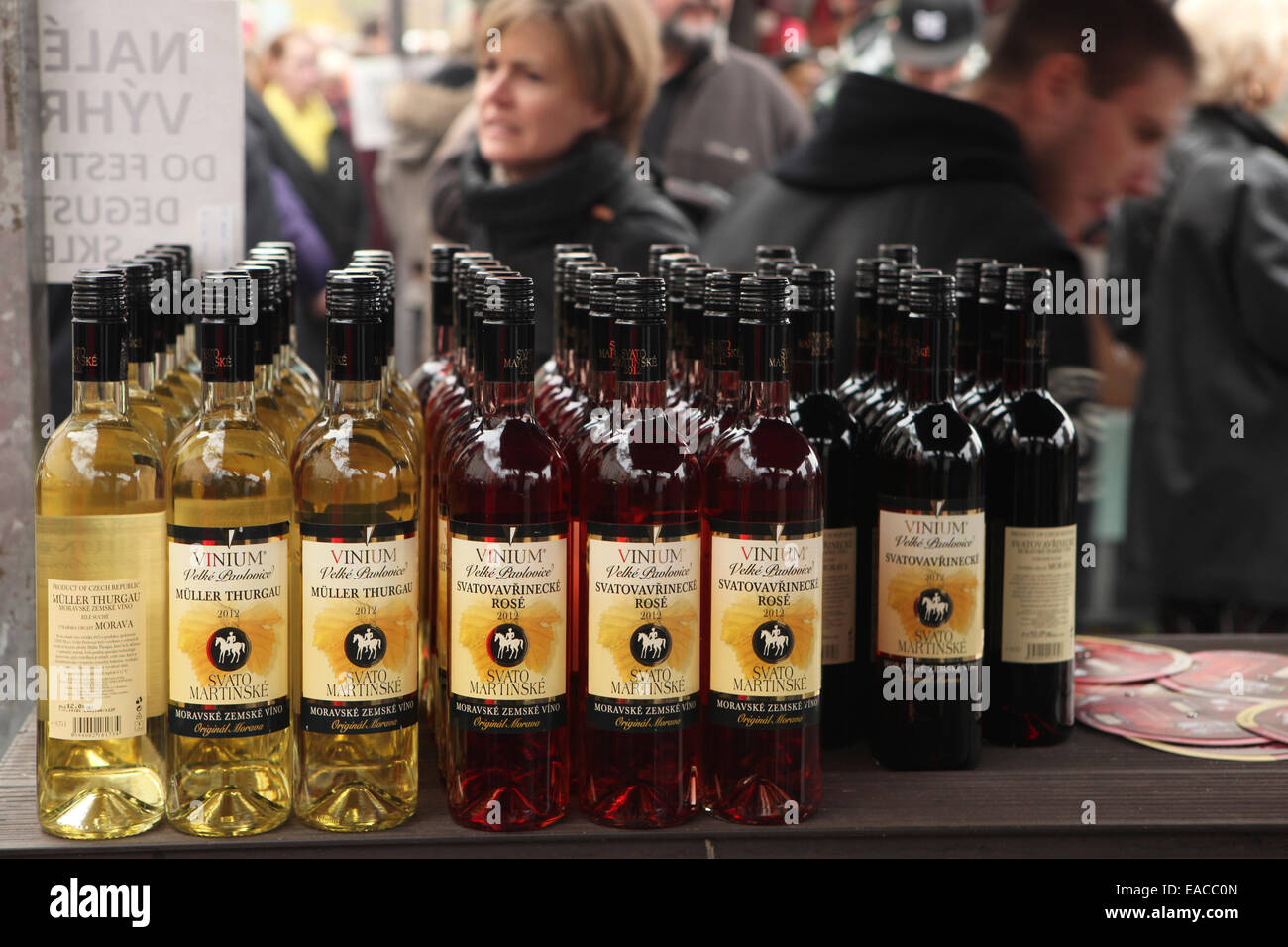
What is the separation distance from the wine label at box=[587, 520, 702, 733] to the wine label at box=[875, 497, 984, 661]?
0.28 m

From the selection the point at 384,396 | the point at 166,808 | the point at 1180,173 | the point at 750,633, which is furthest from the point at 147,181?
the point at 1180,173

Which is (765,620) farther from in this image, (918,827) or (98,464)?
(98,464)

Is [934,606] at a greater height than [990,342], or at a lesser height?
lesser

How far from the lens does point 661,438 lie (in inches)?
54.0

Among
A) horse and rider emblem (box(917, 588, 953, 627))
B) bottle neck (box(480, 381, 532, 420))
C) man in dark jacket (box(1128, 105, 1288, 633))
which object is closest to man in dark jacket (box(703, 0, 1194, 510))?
man in dark jacket (box(1128, 105, 1288, 633))

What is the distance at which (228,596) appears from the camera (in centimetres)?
133

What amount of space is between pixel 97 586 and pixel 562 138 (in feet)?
5.81

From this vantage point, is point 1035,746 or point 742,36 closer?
point 1035,746

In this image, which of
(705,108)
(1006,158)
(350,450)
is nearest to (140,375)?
(350,450)

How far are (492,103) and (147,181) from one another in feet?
3.39

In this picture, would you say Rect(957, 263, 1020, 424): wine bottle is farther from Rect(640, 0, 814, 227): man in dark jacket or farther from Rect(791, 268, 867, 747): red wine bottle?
Rect(640, 0, 814, 227): man in dark jacket

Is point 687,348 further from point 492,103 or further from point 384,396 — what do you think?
point 492,103

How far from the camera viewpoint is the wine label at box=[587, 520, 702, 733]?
1356 millimetres
